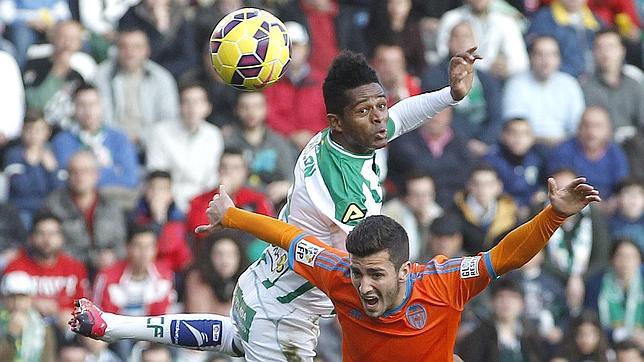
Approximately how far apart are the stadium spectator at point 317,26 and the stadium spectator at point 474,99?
1125mm

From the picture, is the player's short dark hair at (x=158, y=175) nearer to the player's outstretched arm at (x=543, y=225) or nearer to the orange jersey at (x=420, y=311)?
the orange jersey at (x=420, y=311)

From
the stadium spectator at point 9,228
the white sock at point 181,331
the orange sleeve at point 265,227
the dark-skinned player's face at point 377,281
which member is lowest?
the stadium spectator at point 9,228

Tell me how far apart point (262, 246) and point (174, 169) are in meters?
1.59

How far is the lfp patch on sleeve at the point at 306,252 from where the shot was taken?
9.30 metres

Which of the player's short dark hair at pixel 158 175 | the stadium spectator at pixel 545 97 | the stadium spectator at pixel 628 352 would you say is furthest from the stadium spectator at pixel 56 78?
the stadium spectator at pixel 628 352

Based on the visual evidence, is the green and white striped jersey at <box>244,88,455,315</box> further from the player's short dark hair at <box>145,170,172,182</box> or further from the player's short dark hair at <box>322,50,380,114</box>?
the player's short dark hair at <box>145,170,172,182</box>

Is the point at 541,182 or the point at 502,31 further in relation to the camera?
the point at 502,31

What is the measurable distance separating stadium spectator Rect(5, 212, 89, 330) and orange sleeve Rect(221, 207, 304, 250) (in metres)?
4.58

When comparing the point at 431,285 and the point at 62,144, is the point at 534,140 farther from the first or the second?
the point at 431,285

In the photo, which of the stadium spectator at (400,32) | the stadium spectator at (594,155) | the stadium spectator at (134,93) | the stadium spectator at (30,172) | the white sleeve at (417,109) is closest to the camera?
the white sleeve at (417,109)

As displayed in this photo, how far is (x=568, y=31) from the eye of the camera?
17.8 metres

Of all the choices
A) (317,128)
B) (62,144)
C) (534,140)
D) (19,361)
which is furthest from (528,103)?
(19,361)

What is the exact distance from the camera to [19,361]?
13430 millimetres

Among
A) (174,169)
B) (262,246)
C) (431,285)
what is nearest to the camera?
(431,285)
